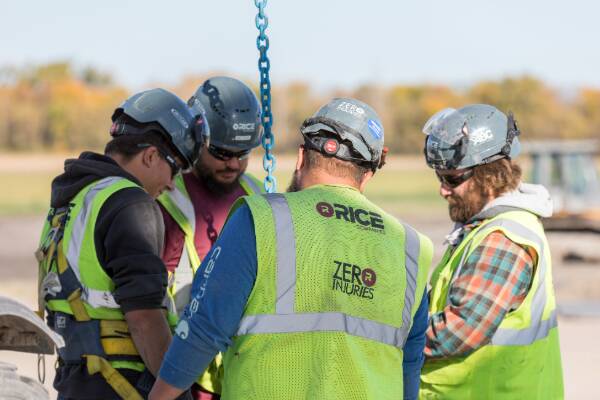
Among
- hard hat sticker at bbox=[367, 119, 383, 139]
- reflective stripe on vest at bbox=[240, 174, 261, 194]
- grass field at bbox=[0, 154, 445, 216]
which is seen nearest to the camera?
hard hat sticker at bbox=[367, 119, 383, 139]

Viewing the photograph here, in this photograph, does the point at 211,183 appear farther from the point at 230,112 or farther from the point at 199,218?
the point at 230,112

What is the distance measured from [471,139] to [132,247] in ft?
5.59

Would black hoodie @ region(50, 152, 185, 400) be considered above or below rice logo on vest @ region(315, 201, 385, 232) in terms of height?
below

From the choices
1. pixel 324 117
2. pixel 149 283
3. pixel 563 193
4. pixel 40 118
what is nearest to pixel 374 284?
pixel 324 117

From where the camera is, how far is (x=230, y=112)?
16.4 feet

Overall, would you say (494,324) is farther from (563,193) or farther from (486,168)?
(563,193)

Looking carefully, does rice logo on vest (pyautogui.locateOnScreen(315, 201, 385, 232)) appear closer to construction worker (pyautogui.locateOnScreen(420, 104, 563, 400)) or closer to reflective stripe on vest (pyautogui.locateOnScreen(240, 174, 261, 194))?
construction worker (pyautogui.locateOnScreen(420, 104, 563, 400))

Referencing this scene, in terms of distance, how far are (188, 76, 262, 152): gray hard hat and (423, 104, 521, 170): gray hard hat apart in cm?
91

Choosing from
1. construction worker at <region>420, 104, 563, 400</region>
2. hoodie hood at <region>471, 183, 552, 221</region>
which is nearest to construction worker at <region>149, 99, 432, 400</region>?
construction worker at <region>420, 104, 563, 400</region>

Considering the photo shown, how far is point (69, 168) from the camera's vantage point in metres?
3.94

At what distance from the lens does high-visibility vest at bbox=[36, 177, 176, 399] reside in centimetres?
370

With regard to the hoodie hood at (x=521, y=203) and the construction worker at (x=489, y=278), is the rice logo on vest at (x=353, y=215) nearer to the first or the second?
the construction worker at (x=489, y=278)

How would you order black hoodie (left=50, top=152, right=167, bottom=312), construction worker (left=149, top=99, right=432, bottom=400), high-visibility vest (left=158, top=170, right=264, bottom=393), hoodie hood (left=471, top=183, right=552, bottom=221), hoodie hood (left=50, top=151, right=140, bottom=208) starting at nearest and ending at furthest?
construction worker (left=149, top=99, right=432, bottom=400)
black hoodie (left=50, top=152, right=167, bottom=312)
hoodie hood (left=50, top=151, right=140, bottom=208)
hoodie hood (left=471, top=183, right=552, bottom=221)
high-visibility vest (left=158, top=170, right=264, bottom=393)

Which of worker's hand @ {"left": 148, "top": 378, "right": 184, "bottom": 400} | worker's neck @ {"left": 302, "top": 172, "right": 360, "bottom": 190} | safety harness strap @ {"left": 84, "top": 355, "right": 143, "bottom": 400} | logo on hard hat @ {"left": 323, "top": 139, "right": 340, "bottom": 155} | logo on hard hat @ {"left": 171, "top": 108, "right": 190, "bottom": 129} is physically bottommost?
safety harness strap @ {"left": 84, "top": 355, "right": 143, "bottom": 400}
